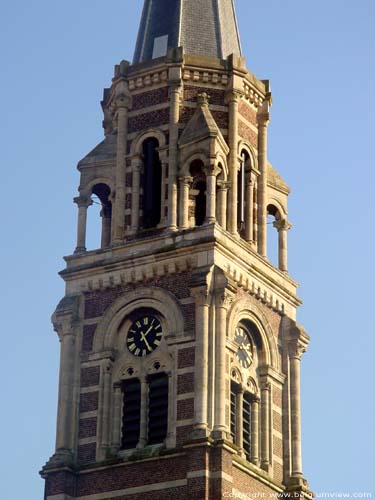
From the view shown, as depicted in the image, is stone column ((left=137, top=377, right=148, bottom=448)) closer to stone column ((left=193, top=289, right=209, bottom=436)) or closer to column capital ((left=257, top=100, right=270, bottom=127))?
stone column ((left=193, top=289, right=209, bottom=436))

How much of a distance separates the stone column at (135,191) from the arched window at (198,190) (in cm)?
230

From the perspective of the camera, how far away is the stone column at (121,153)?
76.6 m

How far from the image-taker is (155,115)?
78312 mm

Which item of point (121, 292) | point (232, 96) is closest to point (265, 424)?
point (121, 292)

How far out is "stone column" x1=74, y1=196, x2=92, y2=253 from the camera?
7731 cm

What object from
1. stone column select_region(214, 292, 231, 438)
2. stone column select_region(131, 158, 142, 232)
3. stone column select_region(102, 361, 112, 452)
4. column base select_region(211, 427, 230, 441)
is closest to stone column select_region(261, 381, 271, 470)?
stone column select_region(214, 292, 231, 438)

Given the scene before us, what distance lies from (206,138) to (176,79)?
365cm

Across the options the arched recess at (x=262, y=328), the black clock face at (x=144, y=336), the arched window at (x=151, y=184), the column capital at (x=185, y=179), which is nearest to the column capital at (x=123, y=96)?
the arched window at (x=151, y=184)

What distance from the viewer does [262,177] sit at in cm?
7894

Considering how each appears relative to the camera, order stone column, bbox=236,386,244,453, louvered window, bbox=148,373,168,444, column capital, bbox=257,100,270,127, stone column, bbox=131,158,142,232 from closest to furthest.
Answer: louvered window, bbox=148,373,168,444 < stone column, bbox=236,386,244,453 < stone column, bbox=131,158,142,232 < column capital, bbox=257,100,270,127

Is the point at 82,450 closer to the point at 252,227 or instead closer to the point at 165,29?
the point at 252,227

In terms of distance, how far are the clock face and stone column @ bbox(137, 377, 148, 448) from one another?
3.78 meters

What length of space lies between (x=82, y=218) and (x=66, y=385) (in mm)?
7521

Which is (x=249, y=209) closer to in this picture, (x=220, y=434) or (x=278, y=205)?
(x=278, y=205)
